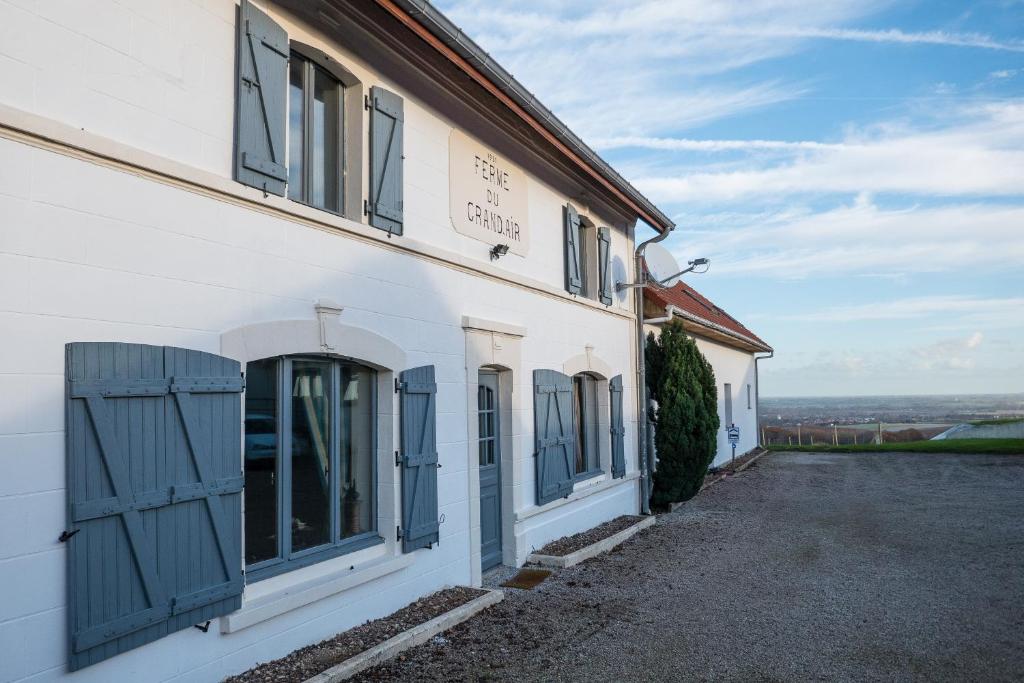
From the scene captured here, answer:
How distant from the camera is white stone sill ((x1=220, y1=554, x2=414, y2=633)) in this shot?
13.8 ft

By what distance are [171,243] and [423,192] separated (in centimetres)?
264

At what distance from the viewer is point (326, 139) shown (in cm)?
538

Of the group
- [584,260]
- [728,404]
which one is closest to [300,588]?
[584,260]

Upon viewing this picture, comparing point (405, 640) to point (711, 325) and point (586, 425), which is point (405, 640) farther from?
point (711, 325)

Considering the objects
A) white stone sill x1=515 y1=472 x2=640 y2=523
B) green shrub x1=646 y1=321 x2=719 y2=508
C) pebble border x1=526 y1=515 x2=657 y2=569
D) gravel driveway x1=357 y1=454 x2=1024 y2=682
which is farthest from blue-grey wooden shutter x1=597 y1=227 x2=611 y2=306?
gravel driveway x1=357 y1=454 x2=1024 y2=682

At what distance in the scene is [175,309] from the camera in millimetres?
3922

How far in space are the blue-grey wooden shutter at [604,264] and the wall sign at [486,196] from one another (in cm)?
229

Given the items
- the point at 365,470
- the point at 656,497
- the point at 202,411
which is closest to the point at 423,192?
the point at 365,470

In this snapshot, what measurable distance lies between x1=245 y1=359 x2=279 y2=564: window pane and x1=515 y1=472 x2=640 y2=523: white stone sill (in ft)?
11.2

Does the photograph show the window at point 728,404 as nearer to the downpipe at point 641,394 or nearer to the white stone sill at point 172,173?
the downpipe at point 641,394

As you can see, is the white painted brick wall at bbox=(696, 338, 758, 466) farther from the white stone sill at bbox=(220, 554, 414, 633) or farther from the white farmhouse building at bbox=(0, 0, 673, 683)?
the white stone sill at bbox=(220, 554, 414, 633)

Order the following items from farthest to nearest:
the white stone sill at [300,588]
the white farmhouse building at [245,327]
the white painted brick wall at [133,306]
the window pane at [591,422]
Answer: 1. the window pane at [591,422]
2. the white stone sill at [300,588]
3. the white farmhouse building at [245,327]
4. the white painted brick wall at [133,306]

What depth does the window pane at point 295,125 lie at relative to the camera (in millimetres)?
5016

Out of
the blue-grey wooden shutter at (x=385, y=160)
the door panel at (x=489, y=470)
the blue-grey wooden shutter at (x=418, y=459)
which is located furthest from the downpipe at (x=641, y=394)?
the blue-grey wooden shutter at (x=385, y=160)
